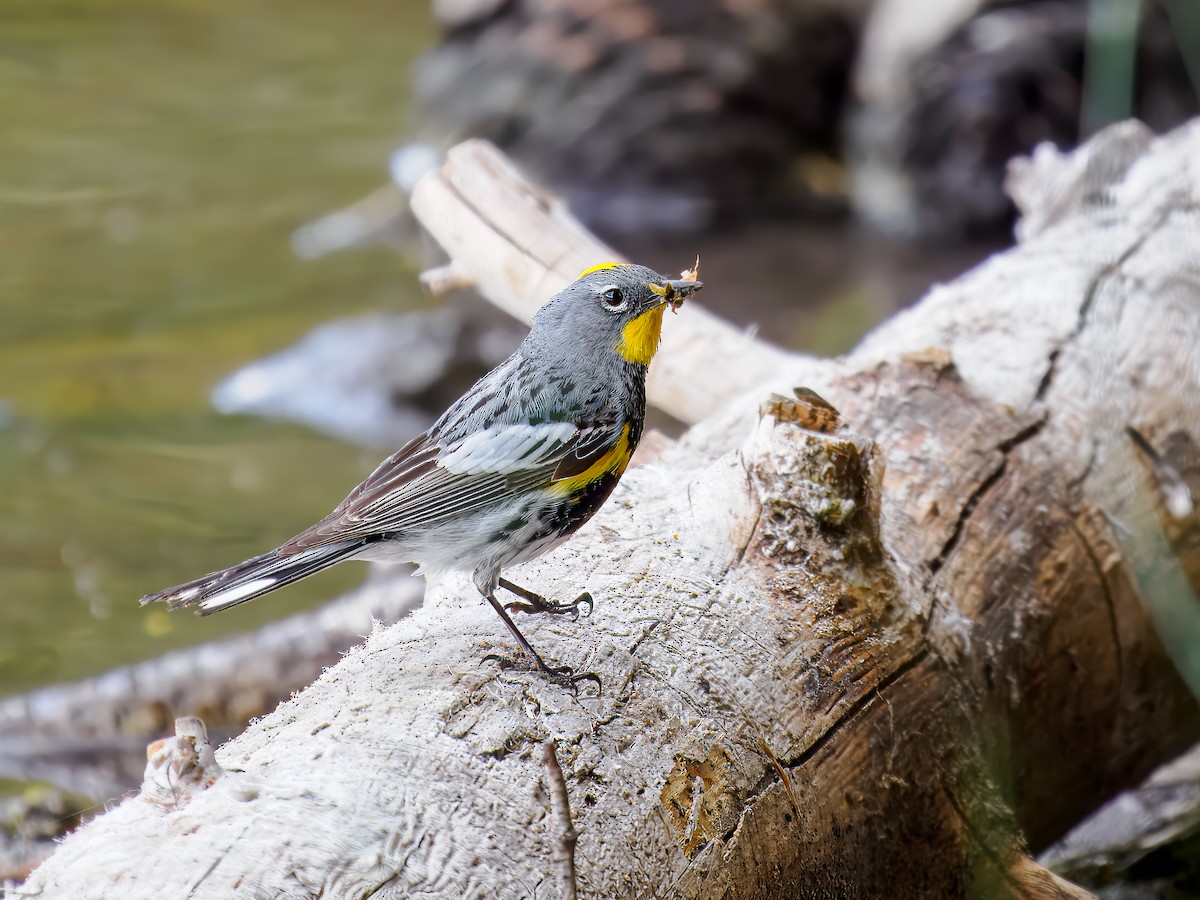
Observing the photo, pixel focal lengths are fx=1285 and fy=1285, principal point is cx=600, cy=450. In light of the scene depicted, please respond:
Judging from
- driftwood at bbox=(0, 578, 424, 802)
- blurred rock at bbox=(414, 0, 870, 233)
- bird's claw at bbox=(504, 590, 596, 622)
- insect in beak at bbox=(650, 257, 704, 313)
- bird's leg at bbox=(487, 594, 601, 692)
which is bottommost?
bird's leg at bbox=(487, 594, 601, 692)

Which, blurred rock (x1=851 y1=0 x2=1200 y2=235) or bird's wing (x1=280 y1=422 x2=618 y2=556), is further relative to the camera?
blurred rock (x1=851 y1=0 x2=1200 y2=235)

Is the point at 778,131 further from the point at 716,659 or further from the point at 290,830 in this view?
the point at 290,830

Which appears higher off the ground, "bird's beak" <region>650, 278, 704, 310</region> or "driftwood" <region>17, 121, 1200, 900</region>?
"bird's beak" <region>650, 278, 704, 310</region>

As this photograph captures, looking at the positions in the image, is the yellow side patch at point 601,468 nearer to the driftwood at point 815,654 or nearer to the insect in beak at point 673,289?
the driftwood at point 815,654

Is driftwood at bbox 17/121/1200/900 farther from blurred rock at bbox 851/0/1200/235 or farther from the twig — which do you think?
blurred rock at bbox 851/0/1200/235

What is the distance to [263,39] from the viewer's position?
12797mm

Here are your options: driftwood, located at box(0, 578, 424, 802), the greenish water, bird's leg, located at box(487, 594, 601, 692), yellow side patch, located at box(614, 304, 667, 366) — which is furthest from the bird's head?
the greenish water

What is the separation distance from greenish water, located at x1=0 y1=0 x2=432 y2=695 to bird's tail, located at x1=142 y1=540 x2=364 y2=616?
302 centimetres

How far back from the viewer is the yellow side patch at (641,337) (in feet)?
8.66

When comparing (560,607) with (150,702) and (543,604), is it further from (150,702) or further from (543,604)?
(150,702)

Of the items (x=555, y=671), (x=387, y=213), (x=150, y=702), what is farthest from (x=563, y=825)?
(x=387, y=213)

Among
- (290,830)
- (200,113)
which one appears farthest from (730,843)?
(200,113)

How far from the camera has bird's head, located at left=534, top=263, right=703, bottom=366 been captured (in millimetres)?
2619

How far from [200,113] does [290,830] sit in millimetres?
10189
